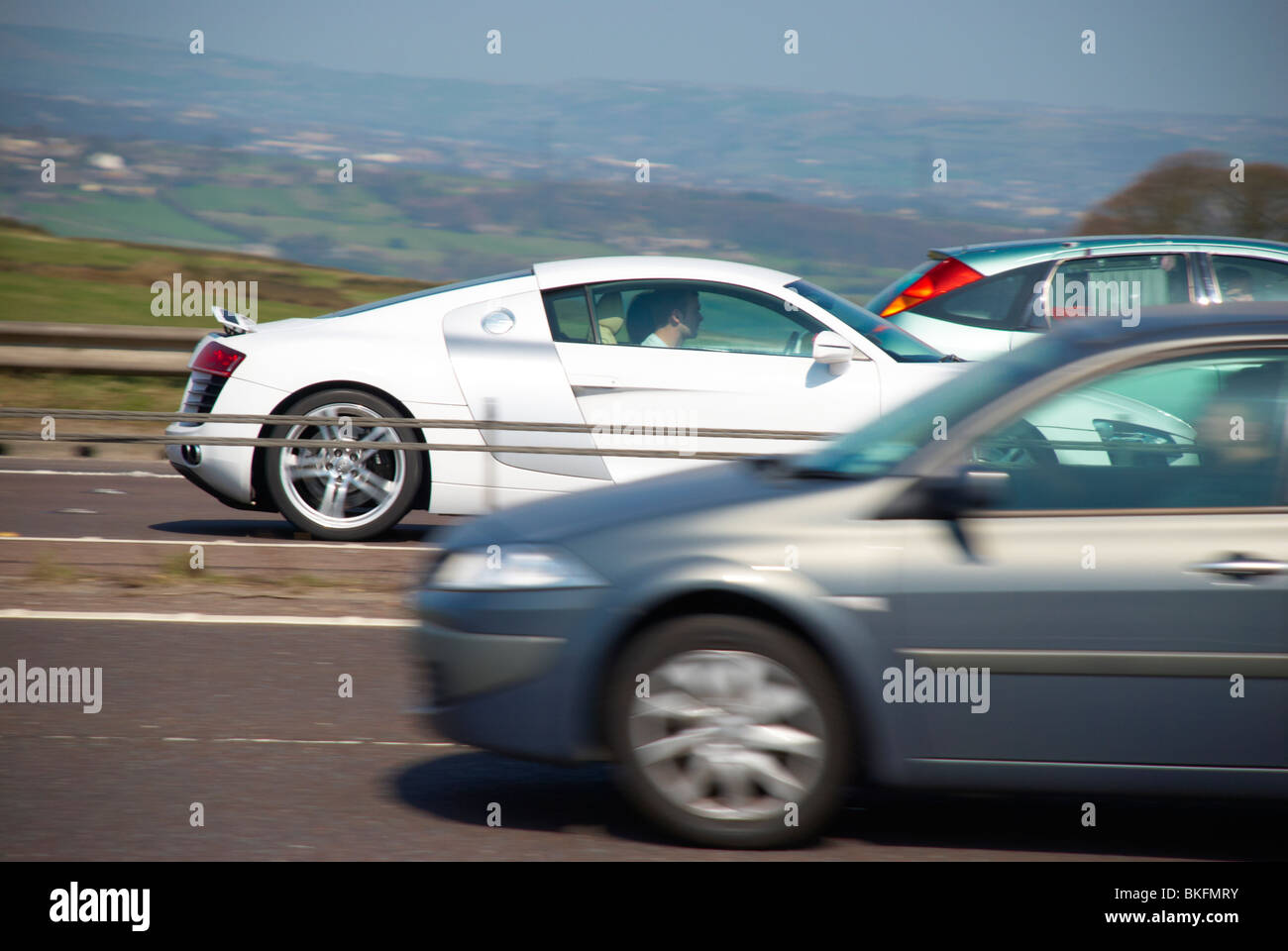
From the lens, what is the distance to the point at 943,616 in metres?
3.86

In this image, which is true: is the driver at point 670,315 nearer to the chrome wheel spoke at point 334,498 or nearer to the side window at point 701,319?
the side window at point 701,319

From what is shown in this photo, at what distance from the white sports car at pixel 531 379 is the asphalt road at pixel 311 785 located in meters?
1.34

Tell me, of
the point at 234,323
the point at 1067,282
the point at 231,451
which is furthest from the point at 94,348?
the point at 1067,282

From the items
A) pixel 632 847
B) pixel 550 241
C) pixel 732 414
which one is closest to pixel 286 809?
pixel 632 847

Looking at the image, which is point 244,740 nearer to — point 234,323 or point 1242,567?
point 1242,567

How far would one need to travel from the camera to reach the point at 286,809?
4.34 metres

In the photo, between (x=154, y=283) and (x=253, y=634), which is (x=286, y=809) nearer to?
(x=253, y=634)

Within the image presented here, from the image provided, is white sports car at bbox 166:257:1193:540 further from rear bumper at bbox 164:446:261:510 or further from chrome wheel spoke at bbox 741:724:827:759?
chrome wheel spoke at bbox 741:724:827:759

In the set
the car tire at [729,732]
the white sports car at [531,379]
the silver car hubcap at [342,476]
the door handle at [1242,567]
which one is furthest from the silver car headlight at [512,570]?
the silver car hubcap at [342,476]

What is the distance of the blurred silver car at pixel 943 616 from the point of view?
12.4 ft

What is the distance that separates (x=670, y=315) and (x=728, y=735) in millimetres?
4579

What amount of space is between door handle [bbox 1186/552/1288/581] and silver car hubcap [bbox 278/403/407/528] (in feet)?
17.5

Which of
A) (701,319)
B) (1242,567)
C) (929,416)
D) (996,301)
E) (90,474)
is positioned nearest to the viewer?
(1242,567)

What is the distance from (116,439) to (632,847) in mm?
5178
